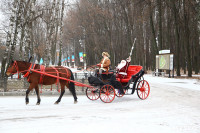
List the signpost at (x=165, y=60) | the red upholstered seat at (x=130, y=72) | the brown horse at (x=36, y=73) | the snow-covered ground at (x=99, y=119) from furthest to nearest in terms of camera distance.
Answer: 1. the signpost at (x=165, y=60)
2. the red upholstered seat at (x=130, y=72)
3. the brown horse at (x=36, y=73)
4. the snow-covered ground at (x=99, y=119)

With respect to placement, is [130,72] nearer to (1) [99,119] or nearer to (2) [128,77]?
(2) [128,77]

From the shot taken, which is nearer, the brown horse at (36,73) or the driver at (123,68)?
the brown horse at (36,73)

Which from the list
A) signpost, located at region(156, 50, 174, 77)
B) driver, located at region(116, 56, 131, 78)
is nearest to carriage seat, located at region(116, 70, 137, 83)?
driver, located at region(116, 56, 131, 78)

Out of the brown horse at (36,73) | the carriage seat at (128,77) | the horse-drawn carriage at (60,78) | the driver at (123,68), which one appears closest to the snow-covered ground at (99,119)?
the brown horse at (36,73)

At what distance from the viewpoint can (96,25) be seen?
4694 centimetres

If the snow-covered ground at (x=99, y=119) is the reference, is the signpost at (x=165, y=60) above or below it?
above

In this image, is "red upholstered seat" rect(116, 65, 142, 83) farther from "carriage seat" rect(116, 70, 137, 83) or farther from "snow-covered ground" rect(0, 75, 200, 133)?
"snow-covered ground" rect(0, 75, 200, 133)

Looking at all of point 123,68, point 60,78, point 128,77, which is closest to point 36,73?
point 60,78

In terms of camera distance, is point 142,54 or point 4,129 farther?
point 142,54

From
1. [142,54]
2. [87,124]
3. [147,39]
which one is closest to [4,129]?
[87,124]

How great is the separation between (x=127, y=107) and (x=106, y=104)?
1.00 metres

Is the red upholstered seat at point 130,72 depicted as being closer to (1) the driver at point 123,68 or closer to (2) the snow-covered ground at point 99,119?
(1) the driver at point 123,68

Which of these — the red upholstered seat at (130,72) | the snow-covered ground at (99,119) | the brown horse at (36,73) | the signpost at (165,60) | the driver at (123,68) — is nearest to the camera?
the snow-covered ground at (99,119)

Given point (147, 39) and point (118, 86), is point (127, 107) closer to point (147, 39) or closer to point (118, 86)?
point (118, 86)
